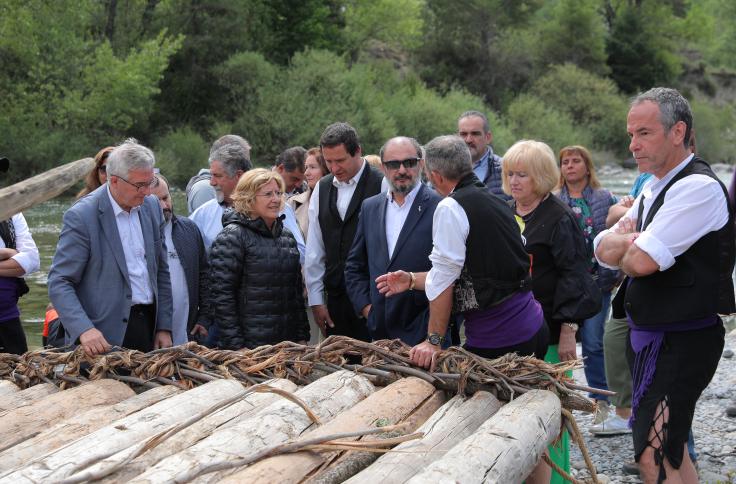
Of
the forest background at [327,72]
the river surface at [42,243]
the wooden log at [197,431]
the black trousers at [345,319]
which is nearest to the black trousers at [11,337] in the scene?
the black trousers at [345,319]

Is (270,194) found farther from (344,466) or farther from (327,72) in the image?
(327,72)

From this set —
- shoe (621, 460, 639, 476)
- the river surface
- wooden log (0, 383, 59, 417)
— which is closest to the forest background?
the river surface

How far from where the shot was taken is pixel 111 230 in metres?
5.18

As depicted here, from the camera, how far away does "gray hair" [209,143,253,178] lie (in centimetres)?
661

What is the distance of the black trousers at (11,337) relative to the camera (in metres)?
6.04

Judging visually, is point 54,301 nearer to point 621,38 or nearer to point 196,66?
point 196,66

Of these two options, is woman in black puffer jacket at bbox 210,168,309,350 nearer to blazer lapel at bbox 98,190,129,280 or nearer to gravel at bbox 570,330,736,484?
blazer lapel at bbox 98,190,129,280

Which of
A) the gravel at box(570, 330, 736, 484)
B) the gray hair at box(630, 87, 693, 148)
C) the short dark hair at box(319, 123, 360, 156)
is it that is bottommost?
the gravel at box(570, 330, 736, 484)

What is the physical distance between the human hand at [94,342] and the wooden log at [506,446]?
80.4 inches

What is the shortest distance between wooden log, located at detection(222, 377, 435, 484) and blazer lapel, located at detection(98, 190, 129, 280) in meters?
1.87

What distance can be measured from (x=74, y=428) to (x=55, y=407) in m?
0.39

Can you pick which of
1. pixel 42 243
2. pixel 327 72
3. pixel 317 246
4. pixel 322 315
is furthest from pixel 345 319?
pixel 327 72

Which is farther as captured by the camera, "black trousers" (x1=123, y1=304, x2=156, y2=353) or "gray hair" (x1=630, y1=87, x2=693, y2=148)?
"black trousers" (x1=123, y1=304, x2=156, y2=353)

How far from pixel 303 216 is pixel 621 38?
62885mm
